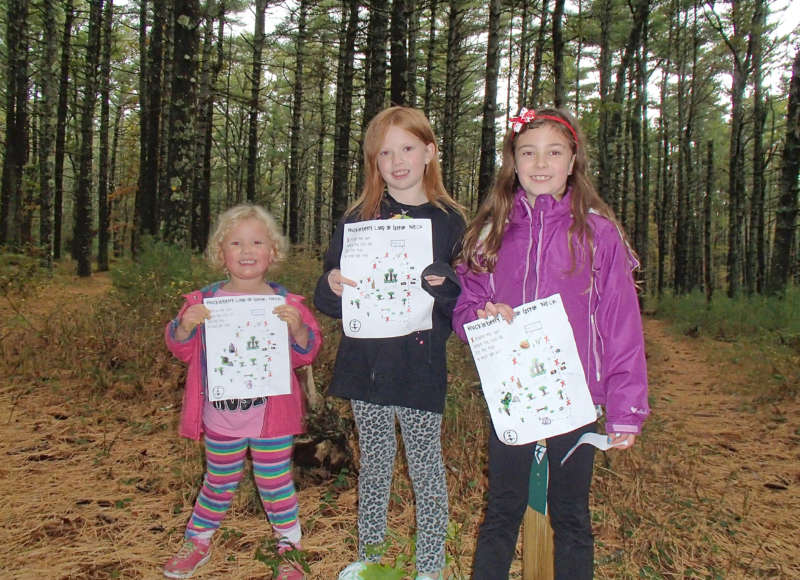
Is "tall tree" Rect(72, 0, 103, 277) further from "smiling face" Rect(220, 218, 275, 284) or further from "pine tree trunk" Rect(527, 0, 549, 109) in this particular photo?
"smiling face" Rect(220, 218, 275, 284)

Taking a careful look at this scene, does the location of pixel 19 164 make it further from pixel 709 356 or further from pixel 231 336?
pixel 709 356

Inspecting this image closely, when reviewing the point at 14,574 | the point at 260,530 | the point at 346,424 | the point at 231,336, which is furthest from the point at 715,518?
the point at 14,574

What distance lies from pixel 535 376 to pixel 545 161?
85cm

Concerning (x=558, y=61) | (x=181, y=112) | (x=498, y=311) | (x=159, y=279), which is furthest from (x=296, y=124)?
(x=498, y=311)

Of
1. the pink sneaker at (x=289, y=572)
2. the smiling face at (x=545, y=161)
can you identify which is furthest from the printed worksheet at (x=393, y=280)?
the pink sneaker at (x=289, y=572)

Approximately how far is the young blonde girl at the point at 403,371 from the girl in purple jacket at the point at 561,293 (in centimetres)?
23

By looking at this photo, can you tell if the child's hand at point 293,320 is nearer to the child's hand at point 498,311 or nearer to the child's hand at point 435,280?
the child's hand at point 435,280

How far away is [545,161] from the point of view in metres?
2.07

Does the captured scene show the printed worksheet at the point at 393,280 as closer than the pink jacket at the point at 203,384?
Yes

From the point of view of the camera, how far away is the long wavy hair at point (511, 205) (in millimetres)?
2029

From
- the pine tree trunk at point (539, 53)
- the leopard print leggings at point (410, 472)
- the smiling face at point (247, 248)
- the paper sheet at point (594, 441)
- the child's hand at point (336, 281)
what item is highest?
the pine tree trunk at point (539, 53)

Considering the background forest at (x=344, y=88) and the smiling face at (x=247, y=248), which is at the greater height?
the background forest at (x=344, y=88)

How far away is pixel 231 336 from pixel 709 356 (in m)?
8.78

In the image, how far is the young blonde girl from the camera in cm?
229
